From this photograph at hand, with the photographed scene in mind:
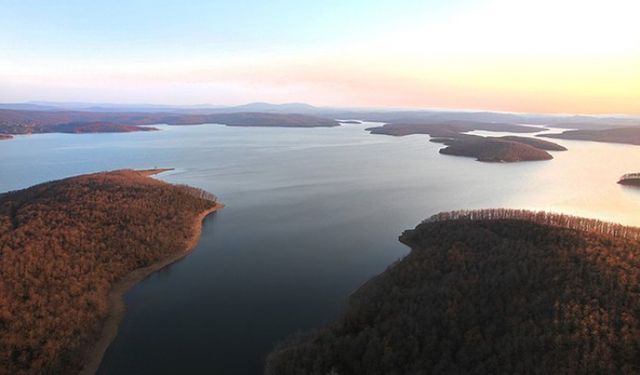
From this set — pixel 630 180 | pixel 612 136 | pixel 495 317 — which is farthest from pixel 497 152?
pixel 495 317

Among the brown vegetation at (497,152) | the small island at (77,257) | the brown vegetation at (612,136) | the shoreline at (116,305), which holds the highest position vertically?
the brown vegetation at (612,136)

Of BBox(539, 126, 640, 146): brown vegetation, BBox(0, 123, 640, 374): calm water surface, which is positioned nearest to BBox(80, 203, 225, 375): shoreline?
BBox(0, 123, 640, 374): calm water surface

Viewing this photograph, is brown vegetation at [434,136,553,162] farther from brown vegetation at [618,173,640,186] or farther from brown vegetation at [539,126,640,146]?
brown vegetation at [539,126,640,146]

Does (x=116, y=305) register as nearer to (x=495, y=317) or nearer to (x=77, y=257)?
(x=77, y=257)

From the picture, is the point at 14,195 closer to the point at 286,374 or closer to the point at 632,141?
the point at 286,374

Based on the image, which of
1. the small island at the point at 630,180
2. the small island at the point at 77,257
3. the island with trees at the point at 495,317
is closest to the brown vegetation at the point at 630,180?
the small island at the point at 630,180

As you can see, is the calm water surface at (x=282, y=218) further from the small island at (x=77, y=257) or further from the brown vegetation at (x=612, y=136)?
the brown vegetation at (x=612, y=136)

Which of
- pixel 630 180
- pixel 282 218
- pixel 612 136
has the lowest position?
pixel 282 218
